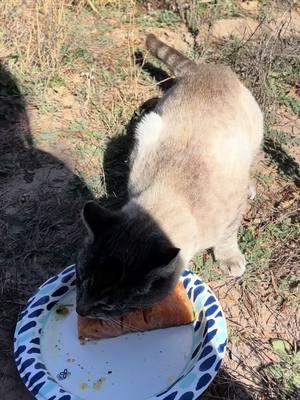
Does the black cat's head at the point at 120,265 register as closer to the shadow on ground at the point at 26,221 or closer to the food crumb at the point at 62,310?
the food crumb at the point at 62,310

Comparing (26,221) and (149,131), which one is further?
(26,221)

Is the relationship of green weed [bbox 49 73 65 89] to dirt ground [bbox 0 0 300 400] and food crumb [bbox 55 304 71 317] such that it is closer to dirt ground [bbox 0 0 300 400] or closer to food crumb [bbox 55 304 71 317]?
dirt ground [bbox 0 0 300 400]

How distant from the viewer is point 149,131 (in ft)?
11.9

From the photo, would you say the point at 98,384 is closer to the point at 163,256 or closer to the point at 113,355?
the point at 113,355

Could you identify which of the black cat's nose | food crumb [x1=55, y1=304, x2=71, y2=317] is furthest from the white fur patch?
the black cat's nose

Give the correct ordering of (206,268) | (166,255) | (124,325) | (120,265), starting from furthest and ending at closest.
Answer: (206,268), (124,325), (120,265), (166,255)

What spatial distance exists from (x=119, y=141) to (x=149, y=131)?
34.1 inches

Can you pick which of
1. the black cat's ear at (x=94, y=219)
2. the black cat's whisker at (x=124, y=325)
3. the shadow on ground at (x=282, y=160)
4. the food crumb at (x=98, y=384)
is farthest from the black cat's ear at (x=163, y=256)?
the shadow on ground at (x=282, y=160)

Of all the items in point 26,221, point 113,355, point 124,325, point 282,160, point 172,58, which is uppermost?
point 172,58

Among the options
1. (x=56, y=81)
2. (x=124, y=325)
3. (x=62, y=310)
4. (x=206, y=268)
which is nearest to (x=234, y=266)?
(x=206, y=268)

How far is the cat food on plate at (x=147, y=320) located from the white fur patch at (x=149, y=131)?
3.31ft

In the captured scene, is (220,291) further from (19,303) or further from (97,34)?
(97,34)

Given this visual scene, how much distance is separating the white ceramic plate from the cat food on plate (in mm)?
56

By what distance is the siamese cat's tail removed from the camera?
434 cm
